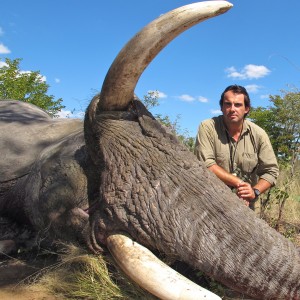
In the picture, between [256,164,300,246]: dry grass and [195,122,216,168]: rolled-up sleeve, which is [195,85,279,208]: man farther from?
[256,164,300,246]: dry grass

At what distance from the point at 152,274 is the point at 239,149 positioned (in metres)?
3.03

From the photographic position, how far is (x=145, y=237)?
9.26 ft

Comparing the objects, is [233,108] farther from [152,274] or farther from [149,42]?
[152,274]

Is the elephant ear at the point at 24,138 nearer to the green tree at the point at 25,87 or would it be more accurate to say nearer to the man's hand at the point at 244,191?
the man's hand at the point at 244,191

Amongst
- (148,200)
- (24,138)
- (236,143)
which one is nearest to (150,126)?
(148,200)

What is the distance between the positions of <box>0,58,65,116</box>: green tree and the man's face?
11.1 meters

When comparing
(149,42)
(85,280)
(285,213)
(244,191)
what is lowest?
(85,280)

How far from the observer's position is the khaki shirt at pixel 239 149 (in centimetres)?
530

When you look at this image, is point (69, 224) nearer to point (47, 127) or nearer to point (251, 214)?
point (251, 214)

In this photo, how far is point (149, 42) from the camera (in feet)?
9.02

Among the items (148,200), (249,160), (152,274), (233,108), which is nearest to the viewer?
(152,274)

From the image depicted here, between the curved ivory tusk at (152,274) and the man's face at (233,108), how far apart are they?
8.95 feet

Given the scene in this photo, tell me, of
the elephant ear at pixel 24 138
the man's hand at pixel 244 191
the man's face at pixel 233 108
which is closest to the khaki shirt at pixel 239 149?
the man's face at pixel 233 108

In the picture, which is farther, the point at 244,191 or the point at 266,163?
the point at 266,163
